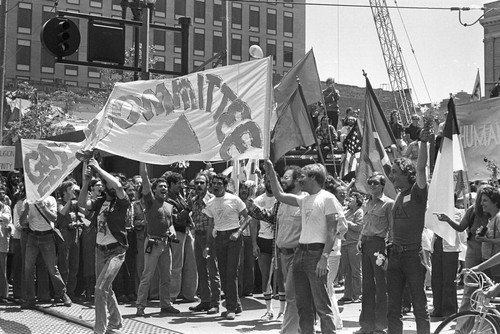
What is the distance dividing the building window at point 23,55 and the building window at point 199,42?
620 inches

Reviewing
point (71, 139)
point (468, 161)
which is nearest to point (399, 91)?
point (71, 139)

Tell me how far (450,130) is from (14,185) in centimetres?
1120

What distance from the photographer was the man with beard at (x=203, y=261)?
11.7m

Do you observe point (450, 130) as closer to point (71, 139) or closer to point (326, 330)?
point (326, 330)

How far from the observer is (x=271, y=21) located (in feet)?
258

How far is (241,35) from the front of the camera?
76500 mm

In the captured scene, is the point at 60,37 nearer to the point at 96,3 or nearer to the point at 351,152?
the point at 351,152

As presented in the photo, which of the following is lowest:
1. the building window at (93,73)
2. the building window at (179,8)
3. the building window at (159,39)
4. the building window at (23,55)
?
the building window at (93,73)

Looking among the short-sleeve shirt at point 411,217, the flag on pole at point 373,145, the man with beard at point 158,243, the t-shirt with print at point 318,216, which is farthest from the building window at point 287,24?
the t-shirt with print at point 318,216

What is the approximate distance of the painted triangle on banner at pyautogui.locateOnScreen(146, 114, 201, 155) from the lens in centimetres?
1009

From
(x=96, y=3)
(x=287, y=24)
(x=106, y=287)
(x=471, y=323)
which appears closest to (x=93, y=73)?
(x=96, y=3)

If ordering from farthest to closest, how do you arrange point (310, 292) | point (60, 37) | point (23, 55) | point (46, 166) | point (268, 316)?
point (23, 55) < point (60, 37) < point (268, 316) < point (46, 166) < point (310, 292)

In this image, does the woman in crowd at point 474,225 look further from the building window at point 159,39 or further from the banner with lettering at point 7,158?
the building window at point 159,39

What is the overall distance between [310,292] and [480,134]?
14.9 ft
